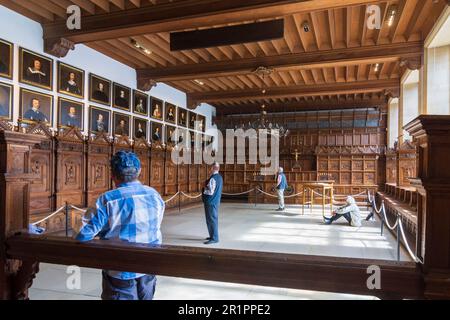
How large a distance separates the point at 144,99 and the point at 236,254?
1036cm

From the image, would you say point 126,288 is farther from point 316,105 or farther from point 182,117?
point 316,105

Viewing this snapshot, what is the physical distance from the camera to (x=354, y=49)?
8.84 meters

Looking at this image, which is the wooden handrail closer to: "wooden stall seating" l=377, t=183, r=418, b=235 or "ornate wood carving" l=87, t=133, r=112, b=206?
"wooden stall seating" l=377, t=183, r=418, b=235

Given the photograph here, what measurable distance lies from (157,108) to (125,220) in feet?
34.8

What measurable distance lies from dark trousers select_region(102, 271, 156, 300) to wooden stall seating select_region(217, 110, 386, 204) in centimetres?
1296

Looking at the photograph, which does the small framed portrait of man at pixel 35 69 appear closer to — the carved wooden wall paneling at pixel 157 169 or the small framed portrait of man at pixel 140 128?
the small framed portrait of man at pixel 140 128

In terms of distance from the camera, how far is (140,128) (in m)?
11.3

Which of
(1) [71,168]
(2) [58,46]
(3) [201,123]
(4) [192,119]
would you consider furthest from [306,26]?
(3) [201,123]

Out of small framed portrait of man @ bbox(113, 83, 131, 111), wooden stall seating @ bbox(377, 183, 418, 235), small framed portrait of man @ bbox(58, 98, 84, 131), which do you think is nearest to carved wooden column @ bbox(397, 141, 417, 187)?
wooden stall seating @ bbox(377, 183, 418, 235)

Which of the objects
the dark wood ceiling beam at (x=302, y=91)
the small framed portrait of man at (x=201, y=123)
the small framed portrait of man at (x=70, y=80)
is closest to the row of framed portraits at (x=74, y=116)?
the small framed portrait of man at (x=70, y=80)

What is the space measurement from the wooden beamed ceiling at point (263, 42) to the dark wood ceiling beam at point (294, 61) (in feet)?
0.08

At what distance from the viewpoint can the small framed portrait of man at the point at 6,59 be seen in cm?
653
